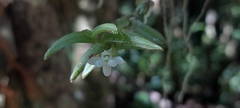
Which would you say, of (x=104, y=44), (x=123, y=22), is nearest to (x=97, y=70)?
(x=123, y=22)

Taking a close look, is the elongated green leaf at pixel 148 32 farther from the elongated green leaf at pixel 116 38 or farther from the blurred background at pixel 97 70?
the blurred background at pixel 97 70

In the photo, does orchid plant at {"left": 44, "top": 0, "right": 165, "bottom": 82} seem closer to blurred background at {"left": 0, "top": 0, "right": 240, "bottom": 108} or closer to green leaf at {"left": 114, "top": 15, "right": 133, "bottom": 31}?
green leaf at {"left": 114, "top": 15, "right": 133, "bottom": 31}

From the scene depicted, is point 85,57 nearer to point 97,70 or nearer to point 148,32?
point 148,32

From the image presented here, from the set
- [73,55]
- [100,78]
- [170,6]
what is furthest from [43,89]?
[170,6]

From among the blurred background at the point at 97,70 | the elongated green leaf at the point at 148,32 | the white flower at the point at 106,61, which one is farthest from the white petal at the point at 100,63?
the blurred background at the point at 97,70

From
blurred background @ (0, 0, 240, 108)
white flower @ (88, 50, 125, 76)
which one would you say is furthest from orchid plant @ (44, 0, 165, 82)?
blurred background @ (0, 0, 240, 108)

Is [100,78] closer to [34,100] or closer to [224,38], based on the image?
[34,100]
